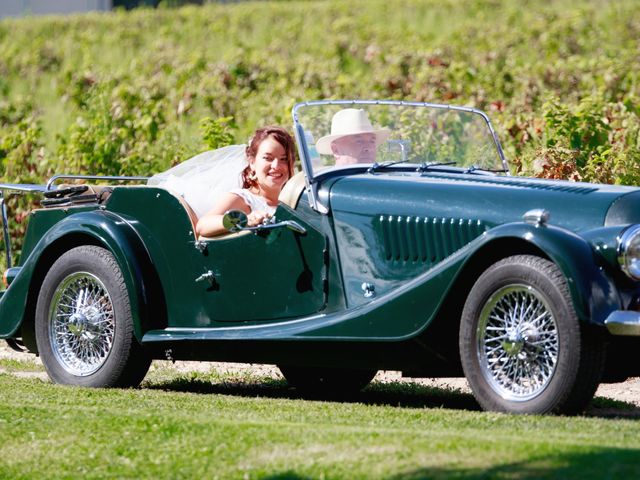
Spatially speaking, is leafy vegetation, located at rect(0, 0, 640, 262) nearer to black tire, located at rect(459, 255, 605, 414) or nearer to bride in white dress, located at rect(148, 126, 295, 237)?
bride in white dress, located at rect(148, 126, 295, 237)

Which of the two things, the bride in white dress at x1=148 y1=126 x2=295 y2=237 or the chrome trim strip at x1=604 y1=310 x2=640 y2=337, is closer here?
the chrome trim strip at x1=604 y1=310 x2=640 y2=337

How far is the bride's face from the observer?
7.48m

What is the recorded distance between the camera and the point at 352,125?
7.56 meters

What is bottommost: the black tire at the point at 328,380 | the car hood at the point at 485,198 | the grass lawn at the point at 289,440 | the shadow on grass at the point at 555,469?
the black tire at the point at 328,380

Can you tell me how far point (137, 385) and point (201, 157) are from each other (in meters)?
1.51

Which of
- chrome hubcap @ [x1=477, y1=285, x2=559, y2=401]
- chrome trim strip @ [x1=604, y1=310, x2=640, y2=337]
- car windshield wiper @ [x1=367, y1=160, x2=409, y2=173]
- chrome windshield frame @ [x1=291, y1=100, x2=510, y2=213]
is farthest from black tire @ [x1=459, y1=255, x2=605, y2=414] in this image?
car windshield wiper @ [x1=367, y1=160, x2=409, y2=173]

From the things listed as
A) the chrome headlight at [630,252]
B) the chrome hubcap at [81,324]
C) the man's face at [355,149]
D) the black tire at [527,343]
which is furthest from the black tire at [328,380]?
the chrome headlight at [630,252]

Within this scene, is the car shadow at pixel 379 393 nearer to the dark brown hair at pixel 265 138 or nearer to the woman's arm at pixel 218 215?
the woman's arm at pixel 218 215

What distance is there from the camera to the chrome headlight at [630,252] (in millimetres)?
5797

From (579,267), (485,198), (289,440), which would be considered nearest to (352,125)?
(485,198)

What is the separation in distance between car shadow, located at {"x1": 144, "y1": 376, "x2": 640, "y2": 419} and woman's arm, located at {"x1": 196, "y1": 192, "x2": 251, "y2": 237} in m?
1.04

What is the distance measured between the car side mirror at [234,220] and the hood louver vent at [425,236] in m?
0.77

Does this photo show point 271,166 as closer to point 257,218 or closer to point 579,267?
point 257,218

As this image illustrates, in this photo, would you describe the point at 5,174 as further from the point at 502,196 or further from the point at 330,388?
the point at 502,196
